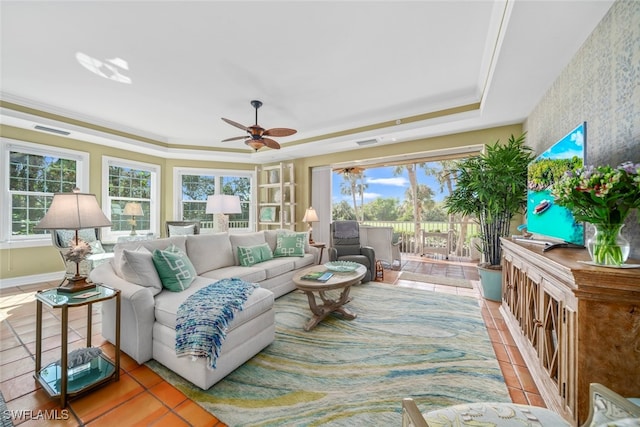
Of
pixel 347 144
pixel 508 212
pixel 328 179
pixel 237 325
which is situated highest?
pixel 347 144

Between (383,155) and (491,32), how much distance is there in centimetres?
279

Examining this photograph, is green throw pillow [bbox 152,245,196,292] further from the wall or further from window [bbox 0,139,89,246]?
window [bbox 0,139,89,246]

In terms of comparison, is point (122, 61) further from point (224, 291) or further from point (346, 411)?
point (346, 411)

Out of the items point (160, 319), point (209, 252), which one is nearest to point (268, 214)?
point (209, 252)

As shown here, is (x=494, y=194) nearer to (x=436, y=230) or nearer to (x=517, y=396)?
(x=517, y=396)

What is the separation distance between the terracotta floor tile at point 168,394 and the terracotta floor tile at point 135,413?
0.03 meters

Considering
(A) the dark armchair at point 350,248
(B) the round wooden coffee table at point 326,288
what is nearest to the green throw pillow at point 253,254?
(B) the round wooden coffee table at point 326,288

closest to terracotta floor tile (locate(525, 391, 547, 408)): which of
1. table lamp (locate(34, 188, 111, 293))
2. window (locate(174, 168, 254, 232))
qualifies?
table lamp (locate(34, 188, 111, 293))

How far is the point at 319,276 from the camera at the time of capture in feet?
8.87

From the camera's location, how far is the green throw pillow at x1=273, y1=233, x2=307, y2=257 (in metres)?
3.95

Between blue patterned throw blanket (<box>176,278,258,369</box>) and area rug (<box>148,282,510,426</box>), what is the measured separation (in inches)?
11.6

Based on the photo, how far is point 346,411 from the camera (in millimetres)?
1511

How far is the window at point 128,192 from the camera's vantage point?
16.3ft

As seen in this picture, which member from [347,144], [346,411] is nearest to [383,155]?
[347,144]
